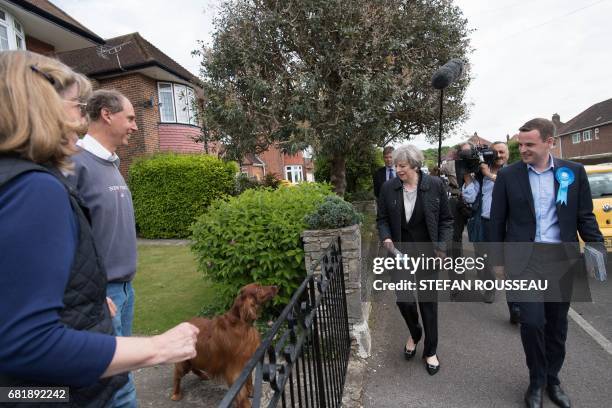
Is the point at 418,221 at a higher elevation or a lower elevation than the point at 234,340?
higher

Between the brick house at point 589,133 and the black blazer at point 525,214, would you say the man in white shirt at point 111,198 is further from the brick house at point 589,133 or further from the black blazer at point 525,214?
the brick house at point 589,133

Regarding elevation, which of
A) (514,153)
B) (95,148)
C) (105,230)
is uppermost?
(514,153)

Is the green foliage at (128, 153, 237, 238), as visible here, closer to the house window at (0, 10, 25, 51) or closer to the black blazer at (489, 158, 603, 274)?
the house window at (0, 10, 25, 51)

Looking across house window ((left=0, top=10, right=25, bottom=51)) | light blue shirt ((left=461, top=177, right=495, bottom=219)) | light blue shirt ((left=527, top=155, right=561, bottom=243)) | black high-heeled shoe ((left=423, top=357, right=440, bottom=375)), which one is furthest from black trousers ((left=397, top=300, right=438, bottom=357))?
house window ((left=0, top=10, right=25, bottom=51))

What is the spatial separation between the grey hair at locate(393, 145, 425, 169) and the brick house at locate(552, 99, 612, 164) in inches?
1473

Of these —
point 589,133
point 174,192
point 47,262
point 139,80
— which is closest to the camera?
point 47,262

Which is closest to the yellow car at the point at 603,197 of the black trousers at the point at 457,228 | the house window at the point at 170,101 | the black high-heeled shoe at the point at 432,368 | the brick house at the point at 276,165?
the black trousers at the point at 457,228

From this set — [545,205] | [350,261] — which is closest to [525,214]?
[545,205]

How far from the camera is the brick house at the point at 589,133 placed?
35.8m

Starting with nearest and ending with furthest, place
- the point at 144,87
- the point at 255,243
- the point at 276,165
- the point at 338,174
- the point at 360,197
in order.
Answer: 1. the point at 255,243
2. the point at 338,174
3. the point at 360,197
4. the point at 144,87
5. the point at 276,165

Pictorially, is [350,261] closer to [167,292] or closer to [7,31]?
[167,292]

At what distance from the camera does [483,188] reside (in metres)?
4.98

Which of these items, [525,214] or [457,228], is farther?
[457,228]

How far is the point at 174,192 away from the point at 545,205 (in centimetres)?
1059
